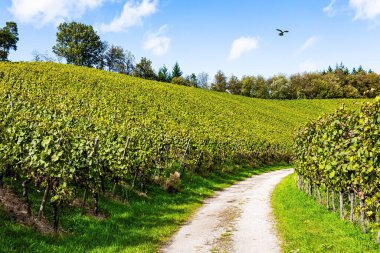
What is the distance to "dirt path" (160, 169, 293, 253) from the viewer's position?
1246 cm

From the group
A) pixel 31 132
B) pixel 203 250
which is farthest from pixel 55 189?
pixel 203 250

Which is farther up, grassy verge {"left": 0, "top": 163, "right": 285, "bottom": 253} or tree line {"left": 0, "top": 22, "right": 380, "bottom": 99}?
tree line {"left": 0, "top": 22, "right": 380, "bottom": 99}

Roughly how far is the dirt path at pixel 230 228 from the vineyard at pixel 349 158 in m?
3.27

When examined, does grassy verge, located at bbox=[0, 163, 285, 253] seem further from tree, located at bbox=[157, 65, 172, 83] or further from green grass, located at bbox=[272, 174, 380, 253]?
tree, located at bbox=[157, 65, 172, 83]

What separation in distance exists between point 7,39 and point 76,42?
92.1ft

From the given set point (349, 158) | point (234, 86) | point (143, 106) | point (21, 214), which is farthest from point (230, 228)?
point (234, 86)

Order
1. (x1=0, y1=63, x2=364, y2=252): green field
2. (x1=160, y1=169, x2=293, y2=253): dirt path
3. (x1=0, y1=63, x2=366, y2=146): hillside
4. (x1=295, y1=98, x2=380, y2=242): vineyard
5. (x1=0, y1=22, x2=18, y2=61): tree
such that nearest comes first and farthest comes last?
(x1=295, y1=98, x2=380, y2=242): vineyard < (x1=160, y1=169, x2=293, y2=253): dirt path < (x1=0, y1=63, x2=364, y2=252): green field < (x1=0, y1=63, x2=366, y2=146): hillside < (x1=0, y1=22, x2=18, y2=61): tree

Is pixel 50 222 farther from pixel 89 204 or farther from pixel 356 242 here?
pixel 356 242

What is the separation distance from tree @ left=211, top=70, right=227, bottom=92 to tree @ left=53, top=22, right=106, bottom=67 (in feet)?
167

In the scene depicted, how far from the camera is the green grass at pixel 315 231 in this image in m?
11.8

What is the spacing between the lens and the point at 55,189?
12.6m

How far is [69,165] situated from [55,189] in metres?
1.31

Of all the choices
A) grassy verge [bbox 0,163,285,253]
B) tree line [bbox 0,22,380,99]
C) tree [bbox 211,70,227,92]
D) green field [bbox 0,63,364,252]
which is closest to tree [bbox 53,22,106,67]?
tree line [bbox 0,22,380,99]

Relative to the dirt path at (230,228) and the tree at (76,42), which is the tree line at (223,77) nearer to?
the tree at (76,42)
